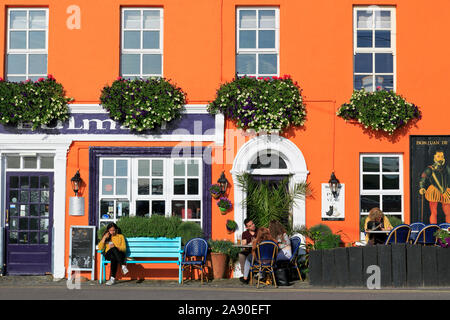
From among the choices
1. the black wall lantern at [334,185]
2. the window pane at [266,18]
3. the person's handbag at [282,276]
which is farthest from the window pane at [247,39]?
the person's handbag at [282,276]

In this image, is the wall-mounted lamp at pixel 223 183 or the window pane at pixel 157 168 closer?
the wall-mounted lamp at pixel 223 183

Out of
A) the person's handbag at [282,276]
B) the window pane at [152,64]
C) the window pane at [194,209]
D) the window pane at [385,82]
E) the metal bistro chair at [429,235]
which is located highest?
the window pane at [152,64]

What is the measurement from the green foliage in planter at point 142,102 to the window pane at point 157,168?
2.67 ft

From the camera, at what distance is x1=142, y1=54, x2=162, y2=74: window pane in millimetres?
14500

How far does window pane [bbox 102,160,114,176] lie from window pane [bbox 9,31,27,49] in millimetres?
3172

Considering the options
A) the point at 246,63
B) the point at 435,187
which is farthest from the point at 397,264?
the point at 246,63

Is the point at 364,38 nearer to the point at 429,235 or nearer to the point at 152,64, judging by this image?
the point at 429,235

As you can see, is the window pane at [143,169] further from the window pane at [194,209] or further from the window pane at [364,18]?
the window pane at [364,18]

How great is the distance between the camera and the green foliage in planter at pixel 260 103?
13.9 m

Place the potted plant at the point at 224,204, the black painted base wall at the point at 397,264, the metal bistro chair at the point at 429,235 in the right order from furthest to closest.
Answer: the potted plant at the point at 224,204, the metal bistro chair at the point at 429,235, the black painted base wall at the point at 397,264

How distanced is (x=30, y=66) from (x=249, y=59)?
190 inches

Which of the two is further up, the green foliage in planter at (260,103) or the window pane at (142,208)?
the green foliage in planter at (260,103)

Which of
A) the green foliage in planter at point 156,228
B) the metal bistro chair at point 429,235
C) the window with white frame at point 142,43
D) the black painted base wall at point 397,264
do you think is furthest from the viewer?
the window with white frame at point 142,43

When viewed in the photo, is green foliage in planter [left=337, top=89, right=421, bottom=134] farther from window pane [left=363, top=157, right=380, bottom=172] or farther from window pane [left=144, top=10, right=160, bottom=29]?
window pane [left=144, top=10, right=160, bottom=29]
